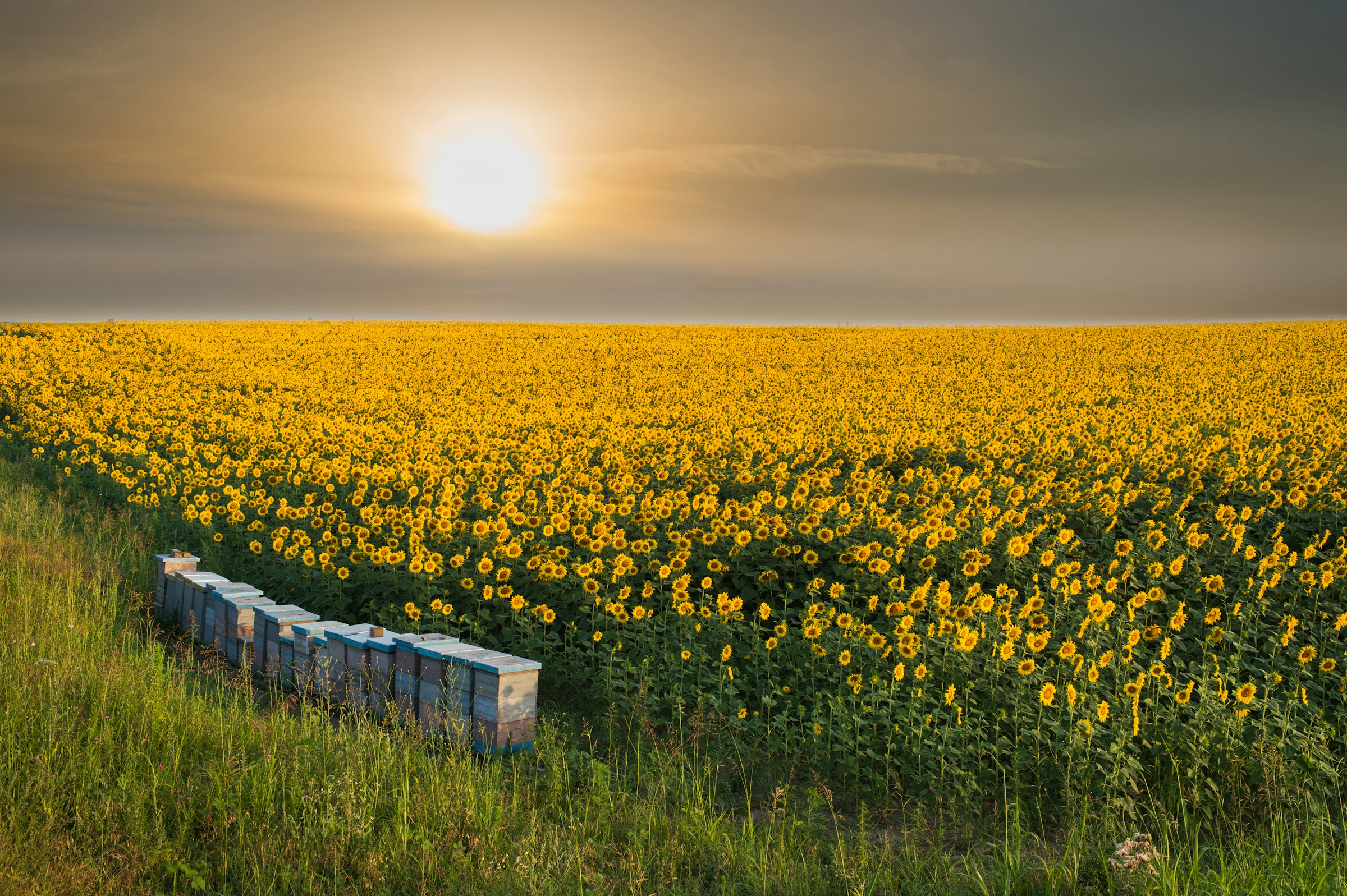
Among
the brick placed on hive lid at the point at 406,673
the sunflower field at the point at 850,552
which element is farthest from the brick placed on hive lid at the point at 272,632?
the brick placed on hive lid at the point at 406,673

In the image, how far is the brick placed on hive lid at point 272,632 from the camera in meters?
7.10

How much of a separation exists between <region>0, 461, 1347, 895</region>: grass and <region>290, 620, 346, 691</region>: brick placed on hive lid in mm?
590

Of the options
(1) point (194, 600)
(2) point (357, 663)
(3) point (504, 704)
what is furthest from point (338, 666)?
(1) point (194, 600)

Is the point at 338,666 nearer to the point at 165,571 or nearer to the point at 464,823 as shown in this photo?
the point at 464,823

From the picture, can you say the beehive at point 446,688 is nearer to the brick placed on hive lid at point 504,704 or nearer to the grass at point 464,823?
the brick placed on hive lid at point 504,704

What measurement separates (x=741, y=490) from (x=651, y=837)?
655 centimetres

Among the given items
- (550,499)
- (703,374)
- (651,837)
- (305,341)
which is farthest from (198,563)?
(305,341)

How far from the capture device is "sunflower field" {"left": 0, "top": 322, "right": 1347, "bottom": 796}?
5.91 metres

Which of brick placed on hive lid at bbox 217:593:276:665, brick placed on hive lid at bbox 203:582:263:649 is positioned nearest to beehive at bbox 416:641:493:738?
brick placed on hive lid at bbox 217:593:276:665

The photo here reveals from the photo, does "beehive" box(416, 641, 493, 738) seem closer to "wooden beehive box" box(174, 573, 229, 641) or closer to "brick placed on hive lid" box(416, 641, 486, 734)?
"brick placed on hive lid" box(416, 641, 486, 734)

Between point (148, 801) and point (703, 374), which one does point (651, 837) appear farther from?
point (703, 374)

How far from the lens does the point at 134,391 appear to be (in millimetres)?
20484

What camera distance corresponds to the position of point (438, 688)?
607cm

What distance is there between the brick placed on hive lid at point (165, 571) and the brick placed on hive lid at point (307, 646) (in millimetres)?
2495
